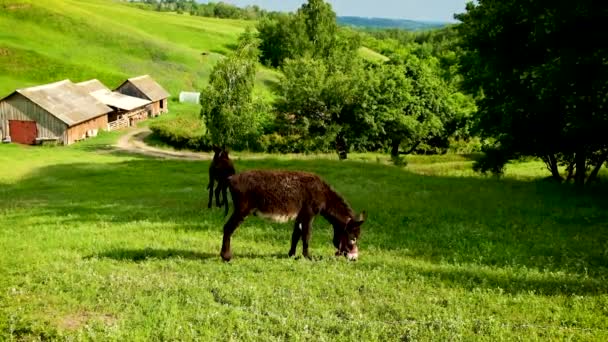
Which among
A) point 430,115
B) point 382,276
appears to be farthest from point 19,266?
point 430,115

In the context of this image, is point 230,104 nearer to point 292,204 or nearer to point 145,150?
point 145,150

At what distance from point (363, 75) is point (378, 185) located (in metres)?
32.2

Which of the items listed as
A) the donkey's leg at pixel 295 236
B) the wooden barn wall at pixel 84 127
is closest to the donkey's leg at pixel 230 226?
the donkey's leg at pixel 295 236

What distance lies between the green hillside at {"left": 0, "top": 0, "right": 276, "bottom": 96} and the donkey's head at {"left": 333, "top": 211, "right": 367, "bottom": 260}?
314ft

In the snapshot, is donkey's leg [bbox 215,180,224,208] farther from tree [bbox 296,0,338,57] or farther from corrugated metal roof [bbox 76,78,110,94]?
tree [bbox 296,0,338,57]

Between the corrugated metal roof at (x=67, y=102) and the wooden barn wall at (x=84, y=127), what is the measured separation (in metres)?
1.21

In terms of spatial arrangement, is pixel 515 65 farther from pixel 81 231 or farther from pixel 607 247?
pixel 81 231

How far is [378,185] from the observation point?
34250mm

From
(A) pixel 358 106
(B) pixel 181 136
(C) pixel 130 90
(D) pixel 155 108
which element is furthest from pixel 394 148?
(C) pixel 130 90

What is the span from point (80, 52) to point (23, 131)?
159 feet

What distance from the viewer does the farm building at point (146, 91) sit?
318 ft

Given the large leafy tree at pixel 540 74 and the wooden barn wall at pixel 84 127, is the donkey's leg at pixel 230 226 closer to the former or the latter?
the large leafy tree at pixel 540 74

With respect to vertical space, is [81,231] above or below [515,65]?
below

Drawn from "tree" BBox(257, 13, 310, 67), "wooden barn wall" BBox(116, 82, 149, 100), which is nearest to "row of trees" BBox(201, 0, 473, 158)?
"wooden barn wall" BBox(116, 82, 149, 100)
